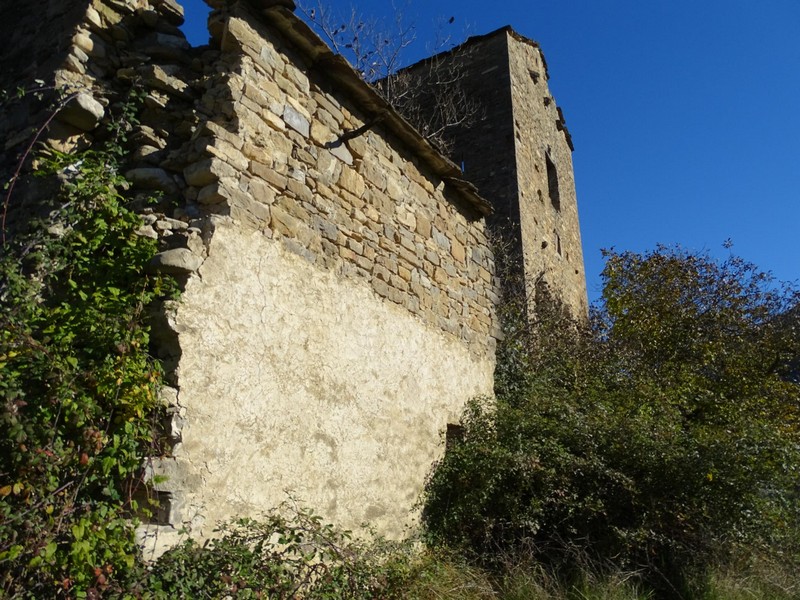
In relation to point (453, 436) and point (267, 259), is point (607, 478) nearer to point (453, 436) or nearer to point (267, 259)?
point (453, 436)

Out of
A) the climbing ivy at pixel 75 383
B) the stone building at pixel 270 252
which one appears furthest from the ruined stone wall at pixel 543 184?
the climbing ivy at pixel 75 383

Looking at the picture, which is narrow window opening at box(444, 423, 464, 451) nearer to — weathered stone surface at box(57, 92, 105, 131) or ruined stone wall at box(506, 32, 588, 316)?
weathered stone surface at box(57, 92, 105, 131)

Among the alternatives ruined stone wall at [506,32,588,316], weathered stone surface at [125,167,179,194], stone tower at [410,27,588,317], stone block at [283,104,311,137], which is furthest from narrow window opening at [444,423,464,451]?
ruined stone wall at [506,32,588,316]

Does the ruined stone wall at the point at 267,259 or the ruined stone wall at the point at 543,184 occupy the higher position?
the ruined stone wall at the point at 543,184

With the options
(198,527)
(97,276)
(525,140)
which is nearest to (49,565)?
(198,527)

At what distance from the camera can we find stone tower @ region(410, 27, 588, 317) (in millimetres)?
11211

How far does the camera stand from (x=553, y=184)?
13789mm

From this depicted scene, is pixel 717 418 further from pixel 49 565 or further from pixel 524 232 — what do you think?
pixel 49 565

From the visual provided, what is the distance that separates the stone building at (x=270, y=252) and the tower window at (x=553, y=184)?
8.25 m

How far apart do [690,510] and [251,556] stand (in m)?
3.69

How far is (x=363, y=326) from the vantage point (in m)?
4.71

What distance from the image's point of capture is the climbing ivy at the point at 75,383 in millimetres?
2619

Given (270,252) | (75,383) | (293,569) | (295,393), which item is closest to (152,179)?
(270,252)

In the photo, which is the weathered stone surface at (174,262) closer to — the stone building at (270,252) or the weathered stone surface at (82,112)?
the stone building at (270,252)
